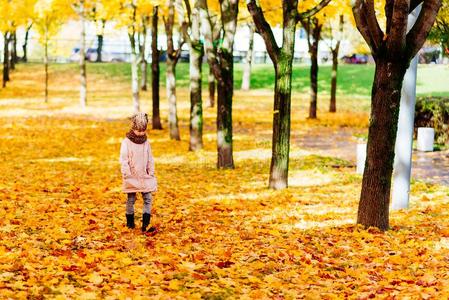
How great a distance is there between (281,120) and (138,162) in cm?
454

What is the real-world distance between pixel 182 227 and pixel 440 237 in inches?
132

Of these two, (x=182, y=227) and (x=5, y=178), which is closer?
(x=182, y=227)

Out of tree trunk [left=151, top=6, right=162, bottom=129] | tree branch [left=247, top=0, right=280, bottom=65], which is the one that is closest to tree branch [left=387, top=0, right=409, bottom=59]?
tree branch [left=247, top=0, right=280, bottom=65]

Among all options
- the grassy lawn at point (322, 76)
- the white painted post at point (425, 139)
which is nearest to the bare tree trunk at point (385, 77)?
the white painted post at point (425, 139)

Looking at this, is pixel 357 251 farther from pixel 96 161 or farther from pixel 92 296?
pixel 96 161

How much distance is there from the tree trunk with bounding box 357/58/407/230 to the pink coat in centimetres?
283

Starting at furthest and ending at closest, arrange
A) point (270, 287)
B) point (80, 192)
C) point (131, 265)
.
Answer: point (80, 192) < point (131, 265) < point (270, 287)

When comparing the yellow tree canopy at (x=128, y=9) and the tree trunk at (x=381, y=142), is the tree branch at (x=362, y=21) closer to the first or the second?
the tree trunk at (x=381, y=142)

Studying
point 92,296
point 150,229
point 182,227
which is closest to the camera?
point 92,296

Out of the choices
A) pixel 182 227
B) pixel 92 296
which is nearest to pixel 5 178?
pixel 182 227

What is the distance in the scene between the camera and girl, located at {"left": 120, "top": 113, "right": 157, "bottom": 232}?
8.35 meters

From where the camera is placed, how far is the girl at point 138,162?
27.4ft

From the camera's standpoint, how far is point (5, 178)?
13.5 meters

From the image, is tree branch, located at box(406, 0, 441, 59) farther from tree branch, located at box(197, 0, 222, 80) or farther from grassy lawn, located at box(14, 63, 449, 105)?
grassy lawn, located at box(14, 63, 449, 105)
